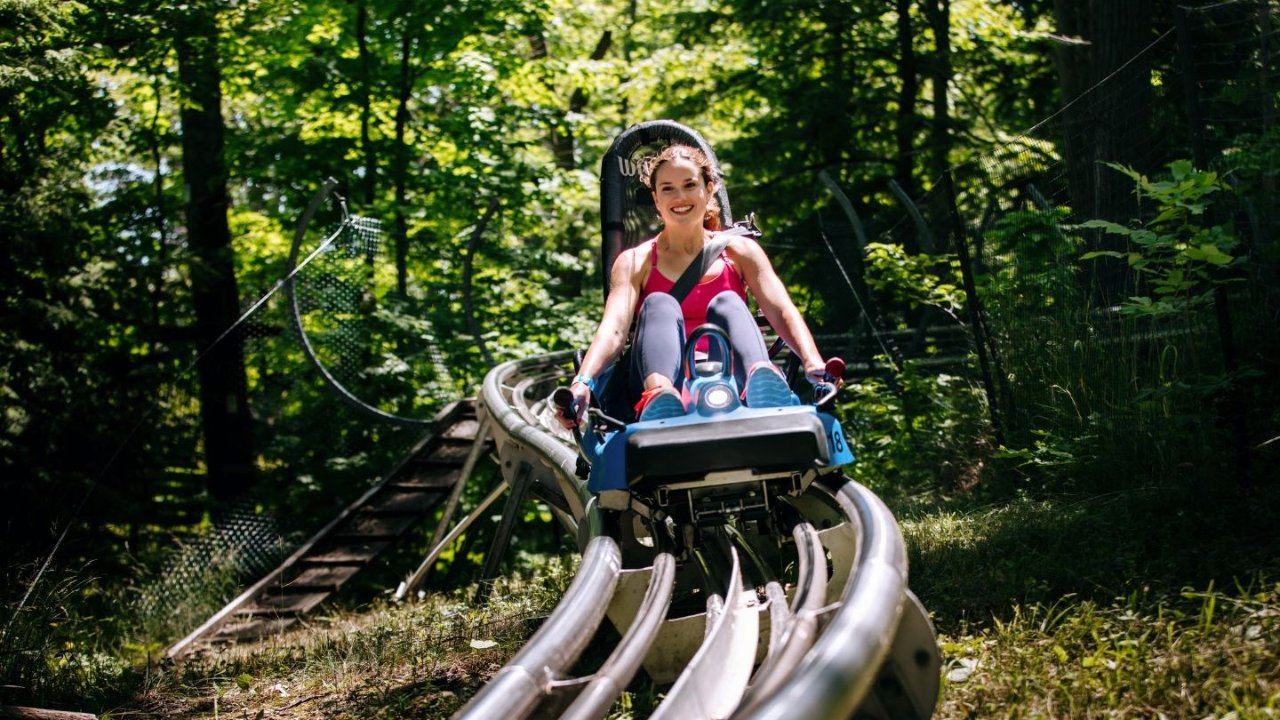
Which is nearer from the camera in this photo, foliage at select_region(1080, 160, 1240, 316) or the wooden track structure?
foliage at select_region(1080, 160, 1240, 316)

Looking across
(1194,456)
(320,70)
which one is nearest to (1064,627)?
(1194,456)

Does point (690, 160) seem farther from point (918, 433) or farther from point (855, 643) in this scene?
point (918, 433)

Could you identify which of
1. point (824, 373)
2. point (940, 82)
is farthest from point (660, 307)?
point (940, 82)

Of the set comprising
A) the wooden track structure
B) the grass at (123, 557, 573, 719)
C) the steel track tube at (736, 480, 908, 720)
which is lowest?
the wooden track structure

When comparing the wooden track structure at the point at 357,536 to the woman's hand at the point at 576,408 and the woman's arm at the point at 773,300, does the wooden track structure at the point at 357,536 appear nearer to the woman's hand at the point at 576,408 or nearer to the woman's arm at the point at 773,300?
the woman's arm at the point at 773,300

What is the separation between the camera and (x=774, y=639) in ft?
8.87

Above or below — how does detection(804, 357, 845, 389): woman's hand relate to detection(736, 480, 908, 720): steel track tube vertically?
above

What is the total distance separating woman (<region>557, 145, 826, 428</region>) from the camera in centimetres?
371

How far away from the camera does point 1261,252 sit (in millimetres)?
4473

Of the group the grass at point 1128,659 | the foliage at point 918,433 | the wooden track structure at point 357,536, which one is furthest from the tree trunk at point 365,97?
the grass at point 1128,659

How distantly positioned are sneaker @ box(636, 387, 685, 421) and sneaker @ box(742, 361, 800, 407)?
9.6 inches

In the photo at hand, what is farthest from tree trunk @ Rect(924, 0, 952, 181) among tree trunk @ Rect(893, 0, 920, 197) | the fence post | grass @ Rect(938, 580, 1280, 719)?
grass @ Rect(938, 580, 1280, 719)

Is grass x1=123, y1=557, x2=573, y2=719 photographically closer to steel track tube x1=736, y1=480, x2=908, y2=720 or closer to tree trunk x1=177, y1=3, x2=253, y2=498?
steel track tube x1=736, y1=480, x2=908, y2=720

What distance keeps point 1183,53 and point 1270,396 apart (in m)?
1.45
